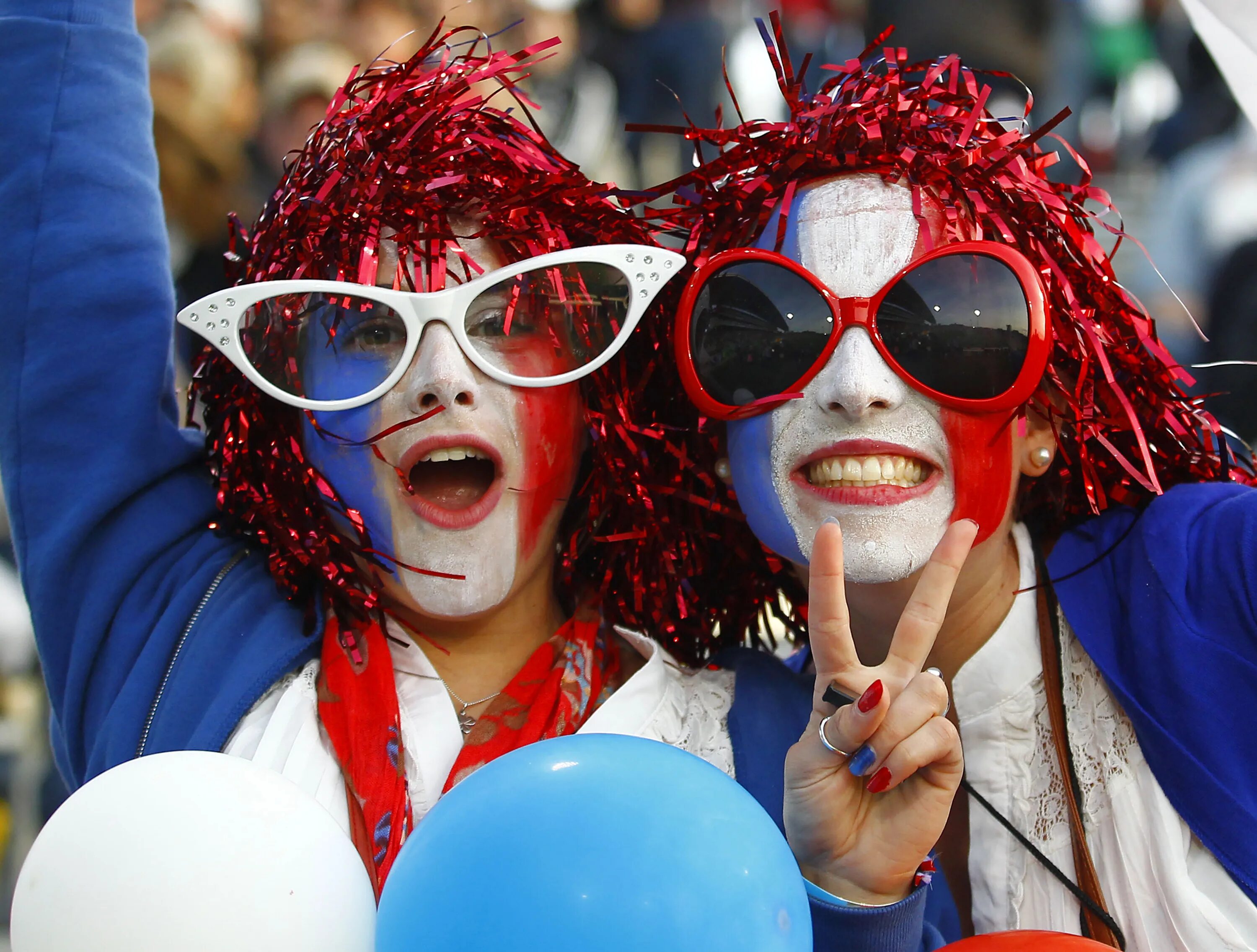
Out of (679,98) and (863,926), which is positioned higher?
(679,98)

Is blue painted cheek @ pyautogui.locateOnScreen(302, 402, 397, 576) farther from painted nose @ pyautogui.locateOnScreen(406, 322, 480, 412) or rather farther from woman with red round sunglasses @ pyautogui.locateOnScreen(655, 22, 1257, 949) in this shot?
woman with red round sunglasses @ pyautogui.locateOnScreen(655, 22, 1257, 949)

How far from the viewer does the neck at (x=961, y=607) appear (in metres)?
1.58

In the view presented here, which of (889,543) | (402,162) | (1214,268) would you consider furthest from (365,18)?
(889,543)

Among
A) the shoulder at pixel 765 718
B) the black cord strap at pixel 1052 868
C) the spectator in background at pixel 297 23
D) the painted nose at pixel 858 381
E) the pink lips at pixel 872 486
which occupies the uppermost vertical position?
the spectator in background at pixel 297 23

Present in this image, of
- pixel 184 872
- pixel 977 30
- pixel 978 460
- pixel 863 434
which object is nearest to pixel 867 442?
pixel 863 434

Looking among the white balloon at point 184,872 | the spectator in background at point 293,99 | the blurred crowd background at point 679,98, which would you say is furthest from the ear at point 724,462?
the spectator in background at point 293,99

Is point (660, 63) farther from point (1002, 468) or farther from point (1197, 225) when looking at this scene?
point (1002, 468)

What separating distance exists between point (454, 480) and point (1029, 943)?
883mm

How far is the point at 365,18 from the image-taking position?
3.69 m

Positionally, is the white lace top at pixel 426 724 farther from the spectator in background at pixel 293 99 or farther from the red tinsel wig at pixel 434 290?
the spectator in background at pixel 293 99

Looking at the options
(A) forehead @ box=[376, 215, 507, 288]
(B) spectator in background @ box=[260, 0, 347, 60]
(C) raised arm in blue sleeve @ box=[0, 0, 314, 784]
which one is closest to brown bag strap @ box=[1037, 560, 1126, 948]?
(A) forehead @ box=[376, 215, 507, 288]

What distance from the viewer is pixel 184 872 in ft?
3.09

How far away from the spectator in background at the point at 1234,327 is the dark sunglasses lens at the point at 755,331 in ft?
6.53

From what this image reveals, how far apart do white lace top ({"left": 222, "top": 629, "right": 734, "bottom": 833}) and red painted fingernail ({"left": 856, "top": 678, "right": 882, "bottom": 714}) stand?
355 millimetres
